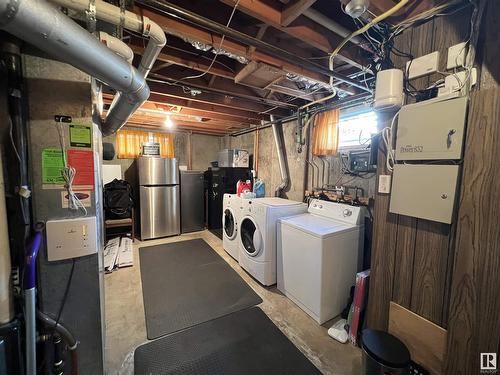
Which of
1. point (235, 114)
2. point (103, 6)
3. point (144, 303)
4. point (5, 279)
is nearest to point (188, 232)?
point (144, 303)

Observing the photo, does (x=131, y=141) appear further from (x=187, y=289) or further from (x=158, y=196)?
(x=187, y=289)

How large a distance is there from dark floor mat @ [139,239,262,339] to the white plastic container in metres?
2.13

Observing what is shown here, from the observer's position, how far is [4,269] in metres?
0.88

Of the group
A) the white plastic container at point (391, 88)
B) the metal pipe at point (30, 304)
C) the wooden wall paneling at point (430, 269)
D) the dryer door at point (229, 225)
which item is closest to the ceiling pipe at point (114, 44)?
the metal pipe at point (30, 304)

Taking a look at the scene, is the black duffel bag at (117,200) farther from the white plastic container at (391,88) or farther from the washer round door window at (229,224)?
the white plastic container at (391,88)

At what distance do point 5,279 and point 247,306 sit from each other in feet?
6.00

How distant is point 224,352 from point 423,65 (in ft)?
7.79

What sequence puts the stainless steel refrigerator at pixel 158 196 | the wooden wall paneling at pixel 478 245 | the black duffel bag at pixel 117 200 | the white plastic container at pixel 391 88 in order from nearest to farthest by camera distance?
the wooden wall paneling at pixel 478 245 < the white plastic container at pixel 391 88 < the black duffel bag at pixel 117 200 < the stainless steel refrigerator at pixel 158 196

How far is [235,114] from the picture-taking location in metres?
3.37

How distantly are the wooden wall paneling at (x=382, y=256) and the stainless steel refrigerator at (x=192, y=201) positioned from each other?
3705 millimetres

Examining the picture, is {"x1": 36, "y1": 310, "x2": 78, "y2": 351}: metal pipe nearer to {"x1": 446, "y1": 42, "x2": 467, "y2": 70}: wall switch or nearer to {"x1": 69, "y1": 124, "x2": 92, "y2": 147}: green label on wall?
{"x1": 69, "y1": 124, "x2": 92, "y2": 147}: green label on wall

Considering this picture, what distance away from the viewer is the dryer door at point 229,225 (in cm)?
316

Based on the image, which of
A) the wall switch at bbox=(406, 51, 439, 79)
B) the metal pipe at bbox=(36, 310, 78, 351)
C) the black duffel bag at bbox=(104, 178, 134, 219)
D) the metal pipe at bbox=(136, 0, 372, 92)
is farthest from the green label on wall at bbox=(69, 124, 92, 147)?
the black duffel bag at bbox=(104, 178, 134, 219)

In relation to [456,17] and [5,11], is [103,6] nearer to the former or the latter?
→ [5,11]
